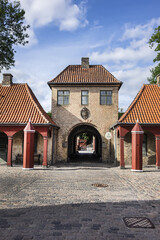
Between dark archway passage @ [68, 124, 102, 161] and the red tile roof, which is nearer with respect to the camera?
the red tile roof

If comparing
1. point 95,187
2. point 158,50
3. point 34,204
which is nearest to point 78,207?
point 34,204

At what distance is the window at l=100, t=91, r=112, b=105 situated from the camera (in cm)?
2005

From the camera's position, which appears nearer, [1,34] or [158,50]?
[1,34]

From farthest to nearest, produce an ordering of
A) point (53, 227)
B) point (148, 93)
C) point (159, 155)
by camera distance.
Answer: point (148, 93) → point (159, 155) → point (53, 227)

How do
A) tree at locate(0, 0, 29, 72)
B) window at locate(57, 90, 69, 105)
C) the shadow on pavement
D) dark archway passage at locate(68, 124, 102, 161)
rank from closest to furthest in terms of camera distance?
the shadow on pavement → tree at locate(0, 0, 29, 72) → window at locate(57, 90, 69, 105) → dark archway passage at locate(68, 124, 102, 161)

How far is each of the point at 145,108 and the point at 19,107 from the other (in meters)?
10.6

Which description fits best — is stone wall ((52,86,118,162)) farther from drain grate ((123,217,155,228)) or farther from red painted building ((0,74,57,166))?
drain grate ((123,217,155,228))

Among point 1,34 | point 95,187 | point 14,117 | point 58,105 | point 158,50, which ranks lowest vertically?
point 95,187

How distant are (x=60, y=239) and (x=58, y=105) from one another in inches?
660

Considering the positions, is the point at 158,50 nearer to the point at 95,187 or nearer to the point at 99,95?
the point at 99,95

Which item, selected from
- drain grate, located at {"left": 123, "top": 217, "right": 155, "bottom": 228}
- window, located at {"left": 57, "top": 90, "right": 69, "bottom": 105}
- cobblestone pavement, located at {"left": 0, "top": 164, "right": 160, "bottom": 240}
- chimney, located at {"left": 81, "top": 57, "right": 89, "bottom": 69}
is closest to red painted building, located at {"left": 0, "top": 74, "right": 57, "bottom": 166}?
window, located at {"left": 57, "top": 90, "right": 69, "bottom": 105}

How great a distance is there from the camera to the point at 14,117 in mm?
16938

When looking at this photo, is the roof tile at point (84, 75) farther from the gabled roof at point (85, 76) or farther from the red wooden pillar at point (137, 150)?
the red wooden pillar at point (137, 150)

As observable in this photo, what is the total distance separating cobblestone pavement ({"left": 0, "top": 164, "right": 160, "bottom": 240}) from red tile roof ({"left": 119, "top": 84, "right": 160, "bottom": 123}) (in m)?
8.36
